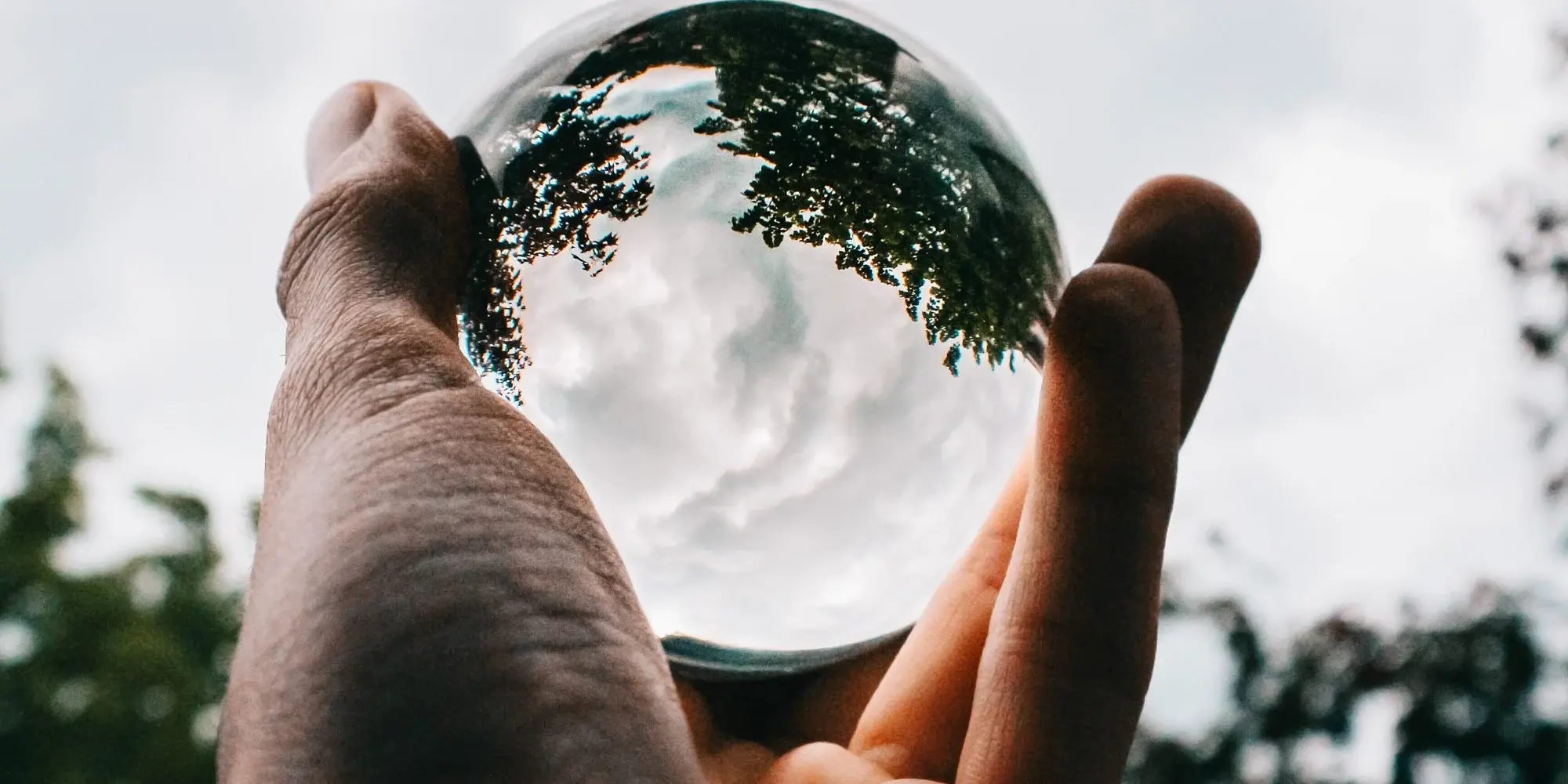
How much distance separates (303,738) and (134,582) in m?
11.1

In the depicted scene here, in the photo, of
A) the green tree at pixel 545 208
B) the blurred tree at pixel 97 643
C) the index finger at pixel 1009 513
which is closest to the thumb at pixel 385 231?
the green tree at pixel 545 208

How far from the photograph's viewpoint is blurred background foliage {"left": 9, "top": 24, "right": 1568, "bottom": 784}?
6.24 metres

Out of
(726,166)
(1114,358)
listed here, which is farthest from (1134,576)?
(726,166)

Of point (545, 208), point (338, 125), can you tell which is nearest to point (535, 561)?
point (545, 208)

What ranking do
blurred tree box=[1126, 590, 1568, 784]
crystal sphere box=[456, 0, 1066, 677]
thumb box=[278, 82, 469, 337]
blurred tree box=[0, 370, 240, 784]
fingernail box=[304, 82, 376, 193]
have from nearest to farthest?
1. crystal sphere box=[456, 0, 1066, 677]
2. thumb box=[278, 82, 469, 337]
3. fingernail box=[304, 82, 376, 193]
4. blurred tree box=[1126, 590, 1568, 784]
5. blurred tree box=[0, 370, 240, 784]

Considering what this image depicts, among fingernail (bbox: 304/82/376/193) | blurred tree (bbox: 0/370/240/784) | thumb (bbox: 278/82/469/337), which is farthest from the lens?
blurred tree (bbox: 0/370/240/784)

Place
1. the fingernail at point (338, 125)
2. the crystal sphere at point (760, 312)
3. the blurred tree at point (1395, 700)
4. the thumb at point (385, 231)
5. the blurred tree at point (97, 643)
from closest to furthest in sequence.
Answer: the crystal sphere at point (760, 312)
the thumb at point (385, 231)
the fingernail at point (338, 125)
the blurred tree at point (1395, 700)
the blurred tree at point (97, 643)

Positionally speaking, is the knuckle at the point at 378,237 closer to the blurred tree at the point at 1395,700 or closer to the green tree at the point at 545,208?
the green tree at the point at 545,208

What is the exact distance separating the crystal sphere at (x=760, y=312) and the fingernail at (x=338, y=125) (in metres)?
0.94

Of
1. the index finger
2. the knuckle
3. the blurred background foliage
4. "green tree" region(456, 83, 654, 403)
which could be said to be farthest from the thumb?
the blurred background foliage

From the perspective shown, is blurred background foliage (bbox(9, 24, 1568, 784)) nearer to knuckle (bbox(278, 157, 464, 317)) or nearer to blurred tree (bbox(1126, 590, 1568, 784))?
blurred tree (bbox(1126, 590, 1568, 784))

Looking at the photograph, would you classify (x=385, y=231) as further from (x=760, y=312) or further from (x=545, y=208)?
(x=760, y=312)

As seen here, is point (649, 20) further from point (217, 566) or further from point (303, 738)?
point (217, 566)

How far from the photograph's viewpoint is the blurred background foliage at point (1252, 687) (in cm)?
624
